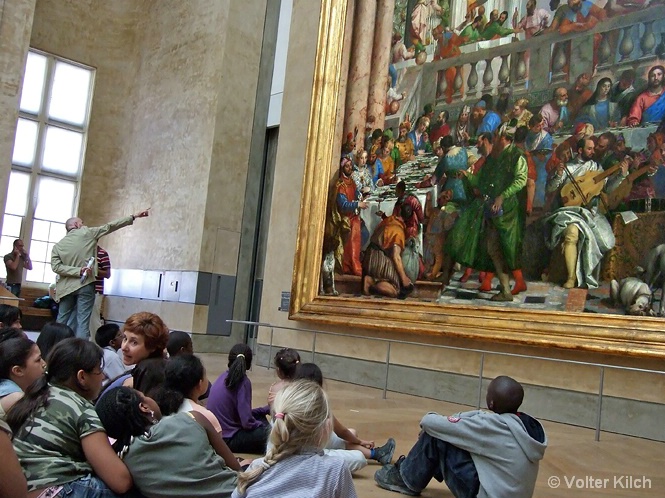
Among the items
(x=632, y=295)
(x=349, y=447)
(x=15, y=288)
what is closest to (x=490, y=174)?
(x=632, y=295)

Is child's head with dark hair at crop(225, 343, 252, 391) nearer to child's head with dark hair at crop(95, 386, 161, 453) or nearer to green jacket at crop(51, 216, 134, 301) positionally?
child's head with dark hair at crop(95, 386, 161, 453)

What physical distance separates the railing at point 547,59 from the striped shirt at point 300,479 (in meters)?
7.56

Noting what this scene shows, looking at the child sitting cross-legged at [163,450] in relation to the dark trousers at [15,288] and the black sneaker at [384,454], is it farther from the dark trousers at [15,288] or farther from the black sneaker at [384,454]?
the dark trousers at [15,288]

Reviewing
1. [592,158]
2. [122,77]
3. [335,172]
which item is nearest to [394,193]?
[335,172]

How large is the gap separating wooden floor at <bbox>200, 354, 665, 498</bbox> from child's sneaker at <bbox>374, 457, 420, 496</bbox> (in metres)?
0.05

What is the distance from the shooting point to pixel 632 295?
8.16 metres

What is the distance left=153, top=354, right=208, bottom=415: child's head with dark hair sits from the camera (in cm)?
411

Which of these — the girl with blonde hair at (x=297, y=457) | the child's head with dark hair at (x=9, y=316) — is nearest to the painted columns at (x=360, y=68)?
the child's head with dark hair at (x=9, y=316)

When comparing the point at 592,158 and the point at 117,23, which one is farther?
the point at 117,23

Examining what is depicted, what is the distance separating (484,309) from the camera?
950cm

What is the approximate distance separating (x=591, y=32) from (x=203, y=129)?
9.44 m

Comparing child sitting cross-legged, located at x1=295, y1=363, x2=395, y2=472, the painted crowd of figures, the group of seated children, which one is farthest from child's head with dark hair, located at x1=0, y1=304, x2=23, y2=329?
the painted crowd of figures

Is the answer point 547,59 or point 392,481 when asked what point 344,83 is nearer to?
point 547,59

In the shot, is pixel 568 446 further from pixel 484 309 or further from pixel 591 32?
pixel 591 32
